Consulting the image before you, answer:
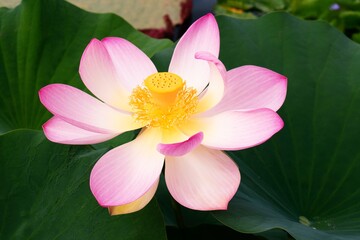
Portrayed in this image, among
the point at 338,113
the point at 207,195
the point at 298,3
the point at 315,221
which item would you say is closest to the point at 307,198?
the point at 315,221

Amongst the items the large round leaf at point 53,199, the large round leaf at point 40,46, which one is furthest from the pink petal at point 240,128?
the large round leaf at point 40,46

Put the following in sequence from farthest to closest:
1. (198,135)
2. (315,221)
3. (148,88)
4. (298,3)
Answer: (298,3) < (315,221) < (148,88) < (198,135)

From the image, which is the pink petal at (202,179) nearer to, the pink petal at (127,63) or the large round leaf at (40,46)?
the pink petal at (127,63)

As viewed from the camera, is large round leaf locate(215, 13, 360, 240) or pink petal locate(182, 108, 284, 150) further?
large round leaf locate(215, 13, 360, 240)

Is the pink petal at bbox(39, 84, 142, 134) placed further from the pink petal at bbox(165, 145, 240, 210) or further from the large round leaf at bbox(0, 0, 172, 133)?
the large round leaf at bbox(0, 0, 172, 133)

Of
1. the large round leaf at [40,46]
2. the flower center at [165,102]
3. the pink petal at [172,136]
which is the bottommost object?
the large round leaf at [40,46]

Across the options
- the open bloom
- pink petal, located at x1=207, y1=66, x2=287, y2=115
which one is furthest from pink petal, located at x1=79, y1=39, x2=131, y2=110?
pink petal, located at x1=207, y1=66, x2=287, y2=115

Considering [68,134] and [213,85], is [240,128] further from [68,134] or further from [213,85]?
[68,134]

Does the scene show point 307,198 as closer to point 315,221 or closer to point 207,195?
point 315,221
